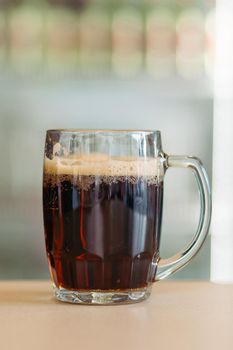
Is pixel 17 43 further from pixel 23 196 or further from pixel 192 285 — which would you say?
pixel 192 285

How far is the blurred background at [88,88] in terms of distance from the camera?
3.61 feet

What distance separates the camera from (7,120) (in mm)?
1104

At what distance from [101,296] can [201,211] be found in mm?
137

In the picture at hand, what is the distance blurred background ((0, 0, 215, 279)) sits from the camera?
110cm

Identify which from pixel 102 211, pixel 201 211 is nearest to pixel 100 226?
pixel 102 211

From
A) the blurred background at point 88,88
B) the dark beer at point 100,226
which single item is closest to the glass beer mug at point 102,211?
the dark beer at point 100,226

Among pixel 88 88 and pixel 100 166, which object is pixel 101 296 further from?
pixel 88 88

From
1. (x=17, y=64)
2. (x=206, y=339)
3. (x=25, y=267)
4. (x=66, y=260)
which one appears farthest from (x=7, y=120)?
(x=206, y=339)

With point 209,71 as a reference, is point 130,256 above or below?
below

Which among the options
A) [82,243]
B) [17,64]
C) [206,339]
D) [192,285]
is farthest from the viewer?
[17,64]

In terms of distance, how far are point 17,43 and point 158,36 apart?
183mm

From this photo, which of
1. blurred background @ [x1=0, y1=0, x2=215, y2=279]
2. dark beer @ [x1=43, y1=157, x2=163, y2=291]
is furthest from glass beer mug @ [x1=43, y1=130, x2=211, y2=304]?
blurred background @ [x1=0, y1=0, x2=215, y2=279]

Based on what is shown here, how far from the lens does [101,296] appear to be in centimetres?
84

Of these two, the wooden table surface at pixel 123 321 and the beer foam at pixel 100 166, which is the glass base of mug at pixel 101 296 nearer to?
the wooden table surface at pixel 123 321
